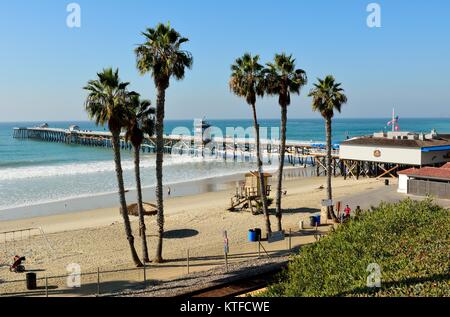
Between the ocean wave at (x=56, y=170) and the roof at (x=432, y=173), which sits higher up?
the roof at (x=432, y=173)

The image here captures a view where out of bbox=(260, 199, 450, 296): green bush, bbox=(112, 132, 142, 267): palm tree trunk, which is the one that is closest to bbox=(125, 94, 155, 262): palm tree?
bbox=(112, 132, 142, 267): palm tree trunk

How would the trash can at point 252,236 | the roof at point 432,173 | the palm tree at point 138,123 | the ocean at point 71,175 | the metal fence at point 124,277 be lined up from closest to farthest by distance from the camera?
the metal fence at point 124,277, the palm tree at point 138,123, the trash can at point 252,236, the roof at point 432,173, the ocean at point 71,175

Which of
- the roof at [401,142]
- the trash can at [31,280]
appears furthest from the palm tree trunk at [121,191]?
the roof at [401,142]

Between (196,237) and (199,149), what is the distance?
70988 mm

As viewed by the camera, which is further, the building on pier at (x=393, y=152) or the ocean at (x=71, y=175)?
the ocean at (x=71, y=175)

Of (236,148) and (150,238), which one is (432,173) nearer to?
(150,238)

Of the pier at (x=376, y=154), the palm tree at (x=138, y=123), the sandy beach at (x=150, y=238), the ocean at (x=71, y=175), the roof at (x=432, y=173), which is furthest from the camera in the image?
the ocean at (x=71, y=175)

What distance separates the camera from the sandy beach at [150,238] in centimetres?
2175

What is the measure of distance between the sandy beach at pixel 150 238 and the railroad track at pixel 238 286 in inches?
127

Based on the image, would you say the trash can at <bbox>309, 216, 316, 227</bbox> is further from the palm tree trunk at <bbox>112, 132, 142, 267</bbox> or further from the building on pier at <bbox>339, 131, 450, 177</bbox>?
the building on pier at <bbox>339, 131, 450, 177</bbox>

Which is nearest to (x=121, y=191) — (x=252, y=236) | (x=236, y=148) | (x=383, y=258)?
(x=252, y=236)

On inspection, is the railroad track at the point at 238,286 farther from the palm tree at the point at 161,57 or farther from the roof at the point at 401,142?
the roof at the point at 401,142

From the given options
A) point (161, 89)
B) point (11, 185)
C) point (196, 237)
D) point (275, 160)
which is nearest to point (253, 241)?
point (196, 237)
